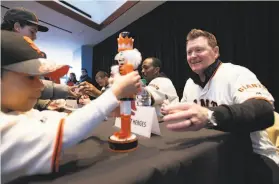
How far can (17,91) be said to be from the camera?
39 cm

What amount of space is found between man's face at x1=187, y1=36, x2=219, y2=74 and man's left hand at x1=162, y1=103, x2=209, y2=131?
1.87 feet

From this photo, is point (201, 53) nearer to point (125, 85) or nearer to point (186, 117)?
point (186, 117)

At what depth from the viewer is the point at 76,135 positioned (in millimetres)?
369

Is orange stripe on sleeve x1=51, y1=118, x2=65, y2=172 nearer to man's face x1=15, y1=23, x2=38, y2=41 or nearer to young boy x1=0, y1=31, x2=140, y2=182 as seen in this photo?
young boy x1=0, y1=31, x2=140, y2=182

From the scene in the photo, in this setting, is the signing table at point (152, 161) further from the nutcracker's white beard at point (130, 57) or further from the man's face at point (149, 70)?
the man's face at point (149, 70)

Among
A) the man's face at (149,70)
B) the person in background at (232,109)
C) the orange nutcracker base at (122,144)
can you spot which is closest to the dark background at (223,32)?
the man's face at (149,70)

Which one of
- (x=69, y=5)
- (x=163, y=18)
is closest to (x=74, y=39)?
(x=69, y=5)

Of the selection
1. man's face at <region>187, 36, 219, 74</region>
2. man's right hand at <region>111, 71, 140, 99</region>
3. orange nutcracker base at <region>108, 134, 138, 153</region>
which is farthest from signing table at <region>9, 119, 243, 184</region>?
man's face at <region>187, 36, 219, 74</region>

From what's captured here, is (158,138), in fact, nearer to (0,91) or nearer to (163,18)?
(0,91)

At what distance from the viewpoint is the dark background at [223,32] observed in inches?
72.4

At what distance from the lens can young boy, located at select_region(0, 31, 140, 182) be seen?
1.07 feet

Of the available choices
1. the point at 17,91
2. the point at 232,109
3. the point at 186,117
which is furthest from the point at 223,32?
the point at 17,91

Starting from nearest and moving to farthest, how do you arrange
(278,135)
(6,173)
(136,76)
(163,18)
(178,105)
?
(6,173) → (136,76) → (178,105) → (278,135) → (163,18)

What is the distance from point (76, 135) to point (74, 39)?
16.9ft
